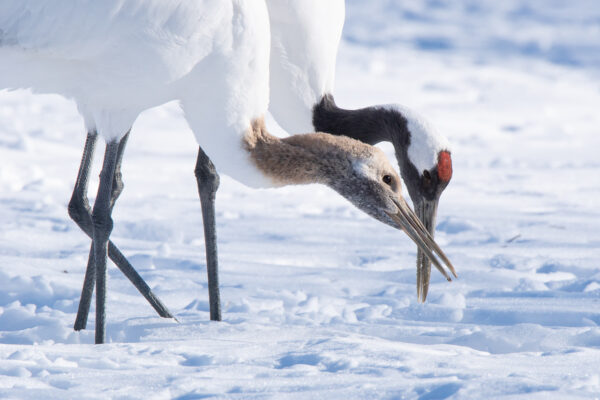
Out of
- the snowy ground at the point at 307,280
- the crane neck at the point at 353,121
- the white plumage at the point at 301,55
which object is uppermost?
the white plumage at the point at 301,55

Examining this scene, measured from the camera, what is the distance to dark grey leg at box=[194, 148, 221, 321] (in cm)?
429

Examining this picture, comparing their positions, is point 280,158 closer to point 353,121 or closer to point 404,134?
point 404,134

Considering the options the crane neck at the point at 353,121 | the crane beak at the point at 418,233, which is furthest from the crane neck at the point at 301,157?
the crane neck at the point at 353,121

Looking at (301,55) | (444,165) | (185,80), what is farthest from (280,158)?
(301,55)

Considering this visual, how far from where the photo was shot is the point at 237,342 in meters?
3.51

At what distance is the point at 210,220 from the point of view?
4465mm

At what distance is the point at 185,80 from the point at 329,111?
1.37 m

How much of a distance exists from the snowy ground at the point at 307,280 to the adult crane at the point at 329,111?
55 cm

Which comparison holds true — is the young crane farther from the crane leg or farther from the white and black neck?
the white and black neck

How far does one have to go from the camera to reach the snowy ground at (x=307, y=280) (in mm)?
2895

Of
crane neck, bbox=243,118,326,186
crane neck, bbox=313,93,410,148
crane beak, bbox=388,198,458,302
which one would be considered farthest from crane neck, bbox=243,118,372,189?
crane neck, bbox=313,93,410,148

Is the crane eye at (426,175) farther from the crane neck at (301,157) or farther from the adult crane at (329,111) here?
the crane neck at (301,157)

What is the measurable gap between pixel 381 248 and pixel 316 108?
1.24 metres

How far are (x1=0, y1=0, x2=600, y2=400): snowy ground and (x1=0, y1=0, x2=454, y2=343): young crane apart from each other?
0.53m
